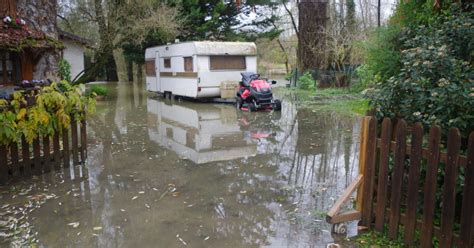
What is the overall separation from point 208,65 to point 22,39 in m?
7.44

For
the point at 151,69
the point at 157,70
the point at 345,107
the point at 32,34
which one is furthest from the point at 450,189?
the point at 151,69

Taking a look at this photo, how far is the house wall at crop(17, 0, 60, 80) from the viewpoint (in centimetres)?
962

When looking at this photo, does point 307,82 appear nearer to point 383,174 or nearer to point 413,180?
point 383,174

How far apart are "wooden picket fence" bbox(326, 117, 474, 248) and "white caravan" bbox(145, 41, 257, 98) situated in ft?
40.3

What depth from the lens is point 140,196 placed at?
5.31m

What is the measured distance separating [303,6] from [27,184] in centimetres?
1839

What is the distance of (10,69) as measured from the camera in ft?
38.0

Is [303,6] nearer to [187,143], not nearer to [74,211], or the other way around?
[187,143]

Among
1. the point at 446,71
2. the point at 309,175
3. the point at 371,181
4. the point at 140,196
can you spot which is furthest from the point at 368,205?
the point at 140,196

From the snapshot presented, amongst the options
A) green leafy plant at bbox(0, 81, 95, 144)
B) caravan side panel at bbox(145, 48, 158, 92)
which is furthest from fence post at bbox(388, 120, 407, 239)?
caravan side panel at bbox(145, 48, 158, 92)

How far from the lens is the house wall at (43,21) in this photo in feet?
31.6

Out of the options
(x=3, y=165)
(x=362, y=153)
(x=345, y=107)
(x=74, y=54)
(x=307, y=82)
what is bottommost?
(x=3, y=165)

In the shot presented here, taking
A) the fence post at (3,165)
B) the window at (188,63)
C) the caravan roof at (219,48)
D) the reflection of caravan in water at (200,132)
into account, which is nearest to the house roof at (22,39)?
the reflection of caravan in water at (200,132)

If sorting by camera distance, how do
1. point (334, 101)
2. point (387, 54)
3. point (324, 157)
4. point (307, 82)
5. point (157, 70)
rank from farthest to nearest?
point (307, 82) < point (157, 70) < point (334, 101) < point (324, 157) < point (387, 54)
